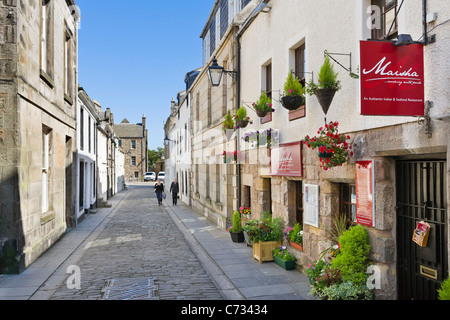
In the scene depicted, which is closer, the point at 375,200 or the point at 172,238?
the point at 375,200

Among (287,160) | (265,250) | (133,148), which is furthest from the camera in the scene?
(133,148)

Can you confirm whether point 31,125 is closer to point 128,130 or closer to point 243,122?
point 243,122

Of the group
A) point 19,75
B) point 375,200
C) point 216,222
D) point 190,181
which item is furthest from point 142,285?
point 190,181

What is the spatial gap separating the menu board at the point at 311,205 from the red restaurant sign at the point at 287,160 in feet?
1.47

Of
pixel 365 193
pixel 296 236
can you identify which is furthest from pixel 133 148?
pixel 365 193

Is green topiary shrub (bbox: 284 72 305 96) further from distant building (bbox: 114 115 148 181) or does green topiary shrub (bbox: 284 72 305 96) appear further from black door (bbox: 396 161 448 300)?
distant building (bbox: 114 115 148 181)

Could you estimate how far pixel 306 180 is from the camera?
7480mm

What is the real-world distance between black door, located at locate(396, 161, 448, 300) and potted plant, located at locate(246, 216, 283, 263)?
143 inches

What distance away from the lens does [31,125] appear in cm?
849

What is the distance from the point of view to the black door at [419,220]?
444cm

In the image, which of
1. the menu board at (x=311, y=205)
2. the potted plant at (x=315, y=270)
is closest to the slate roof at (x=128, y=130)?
the menu board at (x=311, y=205)

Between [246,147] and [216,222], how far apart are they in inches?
190

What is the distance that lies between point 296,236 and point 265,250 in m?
0.92
